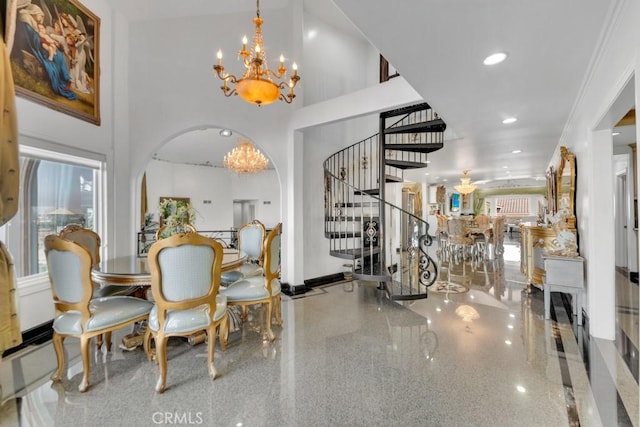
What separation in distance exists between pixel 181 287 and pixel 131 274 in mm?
558

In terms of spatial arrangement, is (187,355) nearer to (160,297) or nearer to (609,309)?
(160,297)

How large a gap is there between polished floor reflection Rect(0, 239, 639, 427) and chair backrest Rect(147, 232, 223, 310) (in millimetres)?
651

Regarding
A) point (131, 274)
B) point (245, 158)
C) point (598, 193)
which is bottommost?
point (131, 274)

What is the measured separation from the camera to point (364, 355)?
8.21 feet

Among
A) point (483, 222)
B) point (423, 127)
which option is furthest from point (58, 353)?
point (483, 222)

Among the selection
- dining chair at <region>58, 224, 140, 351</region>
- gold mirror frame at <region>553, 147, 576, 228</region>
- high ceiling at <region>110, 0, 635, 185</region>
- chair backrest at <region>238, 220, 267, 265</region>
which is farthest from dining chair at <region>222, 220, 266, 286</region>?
gold mirror frame at <region>553, 147, 576, 228</region>

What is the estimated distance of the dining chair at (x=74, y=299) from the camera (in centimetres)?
201

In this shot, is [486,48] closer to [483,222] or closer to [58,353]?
[58,353]

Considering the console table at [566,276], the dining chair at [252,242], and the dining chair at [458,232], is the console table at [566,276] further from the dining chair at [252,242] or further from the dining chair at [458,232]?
the dining chair at [458,232]

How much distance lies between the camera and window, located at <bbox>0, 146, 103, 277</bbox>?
2.98 m

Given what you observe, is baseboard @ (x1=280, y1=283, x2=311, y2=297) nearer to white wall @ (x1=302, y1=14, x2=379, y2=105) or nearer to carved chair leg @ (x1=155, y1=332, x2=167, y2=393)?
carved chair leg @ (x1=155, y1=332, x2=167, y2=393)

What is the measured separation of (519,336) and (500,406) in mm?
1334

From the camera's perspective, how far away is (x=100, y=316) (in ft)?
6.88

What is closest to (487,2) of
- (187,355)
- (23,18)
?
(187,355)
